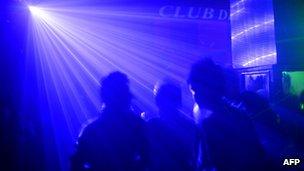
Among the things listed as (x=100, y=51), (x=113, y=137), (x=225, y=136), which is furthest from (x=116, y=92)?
(x=100, y=51)

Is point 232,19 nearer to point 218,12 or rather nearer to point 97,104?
point 218,12

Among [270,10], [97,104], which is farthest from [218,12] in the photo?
[97,104]

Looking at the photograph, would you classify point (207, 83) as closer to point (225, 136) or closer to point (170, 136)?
point (225, 136)

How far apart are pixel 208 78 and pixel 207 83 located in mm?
61

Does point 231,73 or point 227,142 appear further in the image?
point 231,73

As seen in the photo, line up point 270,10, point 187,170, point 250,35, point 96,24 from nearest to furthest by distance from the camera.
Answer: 1. point 187,170
2. point 270,10
3. point 250,35
4. point 96,24

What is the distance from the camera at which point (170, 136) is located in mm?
3318

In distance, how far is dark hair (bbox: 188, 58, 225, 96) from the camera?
2.73 meters

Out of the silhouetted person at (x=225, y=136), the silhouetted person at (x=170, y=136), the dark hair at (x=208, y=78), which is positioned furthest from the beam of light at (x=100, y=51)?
the silhouetted person at (x=225, y=136)

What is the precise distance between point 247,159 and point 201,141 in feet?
1.15

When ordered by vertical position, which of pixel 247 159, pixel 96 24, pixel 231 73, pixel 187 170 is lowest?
pixel 187 170

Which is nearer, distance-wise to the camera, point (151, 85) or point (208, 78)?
point (208, 78)

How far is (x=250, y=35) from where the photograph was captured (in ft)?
19.3

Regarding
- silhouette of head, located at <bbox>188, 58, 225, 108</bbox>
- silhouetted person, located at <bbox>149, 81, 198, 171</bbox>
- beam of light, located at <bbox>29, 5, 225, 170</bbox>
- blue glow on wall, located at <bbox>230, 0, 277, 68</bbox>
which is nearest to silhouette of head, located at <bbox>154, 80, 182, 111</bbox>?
silhouetted person, located at <bbox>149, 81, 198, 171</bbox>
